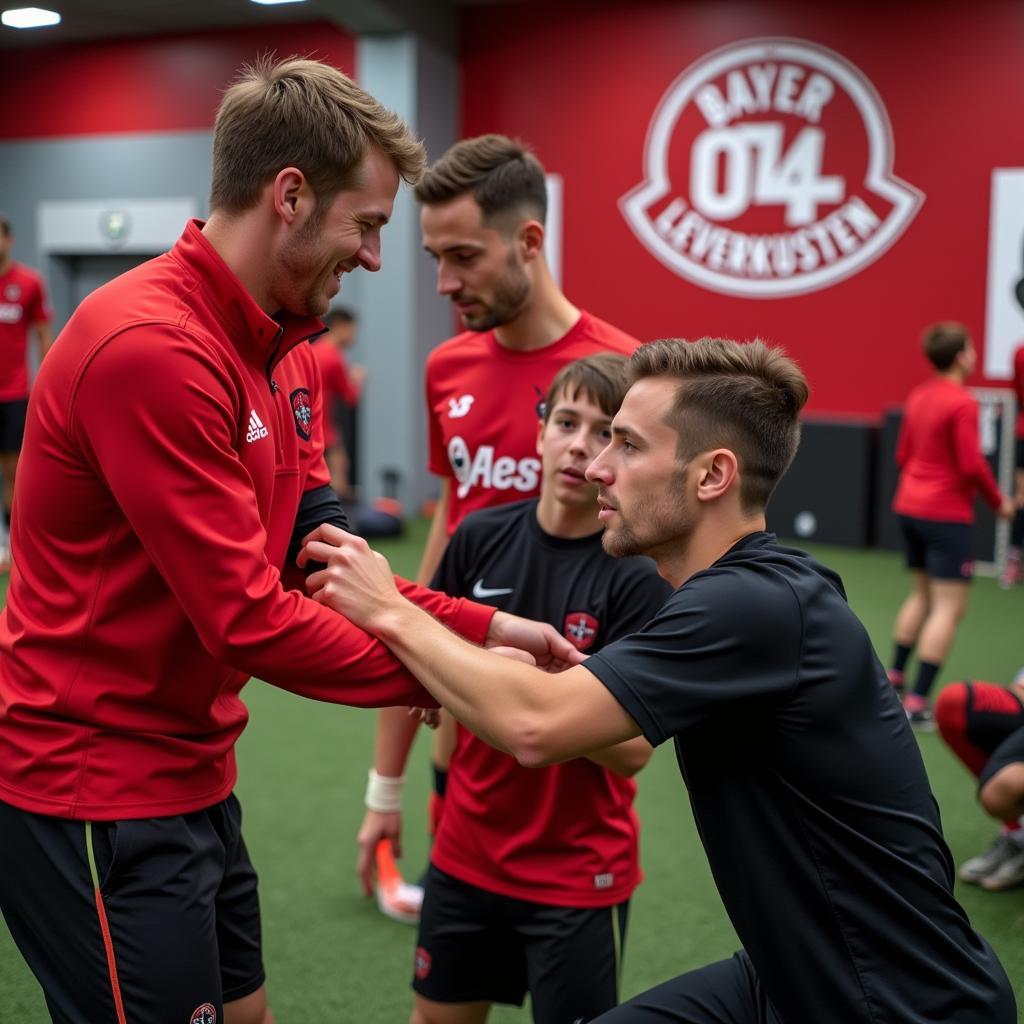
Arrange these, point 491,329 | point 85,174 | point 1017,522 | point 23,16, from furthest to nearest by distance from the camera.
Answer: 1. point 85,174
2. point 1017,522
3. point 23,16
4. point 491,329

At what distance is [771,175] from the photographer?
9.48 m

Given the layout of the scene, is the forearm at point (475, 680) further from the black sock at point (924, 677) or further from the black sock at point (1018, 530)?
the black sock at point (1018, 530)

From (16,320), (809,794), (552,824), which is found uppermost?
(16,320)

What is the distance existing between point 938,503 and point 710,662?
163 inches

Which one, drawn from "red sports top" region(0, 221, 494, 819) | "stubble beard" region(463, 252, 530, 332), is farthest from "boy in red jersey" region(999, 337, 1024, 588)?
"red sports top" region(0, 221, 494, 819)

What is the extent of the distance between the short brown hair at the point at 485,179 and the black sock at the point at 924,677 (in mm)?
3167

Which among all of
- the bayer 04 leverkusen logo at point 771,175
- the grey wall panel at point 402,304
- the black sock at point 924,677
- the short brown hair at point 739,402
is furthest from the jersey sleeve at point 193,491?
the bayer 04 leverkusen logo at point 771,175

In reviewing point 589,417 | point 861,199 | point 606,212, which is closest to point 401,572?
point 606,212

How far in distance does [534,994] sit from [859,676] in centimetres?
88

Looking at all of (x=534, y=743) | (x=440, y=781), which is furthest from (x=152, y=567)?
(x=440, y=781)

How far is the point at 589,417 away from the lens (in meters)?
2.35

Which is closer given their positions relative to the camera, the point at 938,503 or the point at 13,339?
the point at 938,503

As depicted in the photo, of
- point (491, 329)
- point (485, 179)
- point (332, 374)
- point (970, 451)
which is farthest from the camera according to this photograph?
point (332, 374)

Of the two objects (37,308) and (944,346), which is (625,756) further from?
(37,308)
